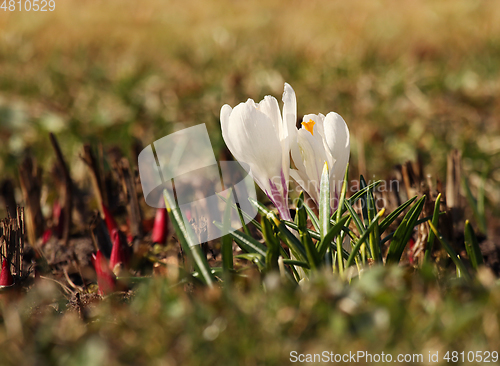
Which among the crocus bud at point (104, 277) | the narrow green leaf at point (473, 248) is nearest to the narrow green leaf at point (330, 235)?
the narrow green leaf at point (473, 248)

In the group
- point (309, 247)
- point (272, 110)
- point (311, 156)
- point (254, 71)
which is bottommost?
point (309, 247)

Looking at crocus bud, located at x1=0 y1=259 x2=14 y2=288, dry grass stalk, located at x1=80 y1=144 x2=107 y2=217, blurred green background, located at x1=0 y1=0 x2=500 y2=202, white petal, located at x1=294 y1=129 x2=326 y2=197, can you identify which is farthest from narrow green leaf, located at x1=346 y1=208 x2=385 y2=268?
blurred green background, located at x1=0 y1=0 x2=500 y2=202

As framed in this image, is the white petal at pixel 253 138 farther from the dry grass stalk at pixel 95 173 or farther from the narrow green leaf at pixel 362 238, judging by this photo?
the dry grass stalk at pixel 95 173

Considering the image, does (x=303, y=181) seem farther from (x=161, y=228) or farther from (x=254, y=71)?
(x=254, y=71)

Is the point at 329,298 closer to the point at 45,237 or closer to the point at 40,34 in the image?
the point at 45,237

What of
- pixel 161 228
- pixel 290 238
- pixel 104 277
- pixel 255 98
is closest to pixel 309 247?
pixel 290 238
